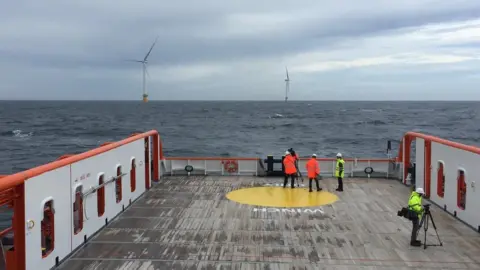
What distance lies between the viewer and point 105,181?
14180 millimetres

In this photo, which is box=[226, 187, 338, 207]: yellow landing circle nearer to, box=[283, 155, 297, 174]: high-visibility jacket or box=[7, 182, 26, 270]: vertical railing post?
box=[283, 155, 297, 174]: high-visibility jacket

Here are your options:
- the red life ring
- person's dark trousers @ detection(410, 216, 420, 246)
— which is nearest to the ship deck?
person's dark trousers @ detection(410, 216, 420, 246)

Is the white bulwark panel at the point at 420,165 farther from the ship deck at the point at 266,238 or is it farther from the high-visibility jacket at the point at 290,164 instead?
the high-visibility jacket at the point at 290,164

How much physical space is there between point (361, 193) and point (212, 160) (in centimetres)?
839

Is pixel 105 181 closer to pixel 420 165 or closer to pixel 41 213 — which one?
pixel 41 213

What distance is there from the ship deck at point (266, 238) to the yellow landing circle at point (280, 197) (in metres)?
0.62

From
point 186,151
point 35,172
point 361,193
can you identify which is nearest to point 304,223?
point 361,193

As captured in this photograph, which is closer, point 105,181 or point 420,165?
point 105,181

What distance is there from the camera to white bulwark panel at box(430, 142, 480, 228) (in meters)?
13.9

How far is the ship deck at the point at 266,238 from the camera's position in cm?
1098

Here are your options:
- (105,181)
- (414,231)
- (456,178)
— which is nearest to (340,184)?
(456,178)

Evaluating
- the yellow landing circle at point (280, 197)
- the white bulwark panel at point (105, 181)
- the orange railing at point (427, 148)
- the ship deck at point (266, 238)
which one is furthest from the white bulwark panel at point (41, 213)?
the orange railing at point (427, 148)

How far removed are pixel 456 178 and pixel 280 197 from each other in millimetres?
6612

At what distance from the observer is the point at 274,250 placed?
1183 cm
